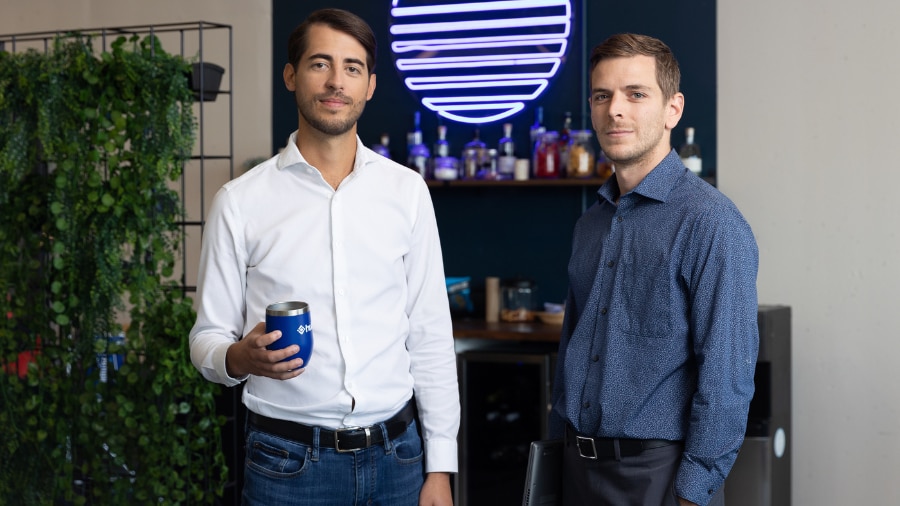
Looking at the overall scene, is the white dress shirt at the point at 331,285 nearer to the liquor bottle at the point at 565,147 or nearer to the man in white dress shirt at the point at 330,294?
the man in white dress shirt at the point at 330,294

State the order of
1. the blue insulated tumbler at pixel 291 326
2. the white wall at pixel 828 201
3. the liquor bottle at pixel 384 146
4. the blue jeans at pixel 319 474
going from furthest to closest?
1. the liquor bottle at pixel 384 146
2. the white wall at pixel 828 201
3. the blue jeans at pixel 319 474
4. the blue insulated tumbler at pixel 291 326

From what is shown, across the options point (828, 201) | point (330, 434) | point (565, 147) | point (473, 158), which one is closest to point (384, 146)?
point (473, 158)

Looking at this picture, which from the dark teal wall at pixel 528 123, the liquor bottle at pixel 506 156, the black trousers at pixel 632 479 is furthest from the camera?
the liquor bottle at pixel 506 156

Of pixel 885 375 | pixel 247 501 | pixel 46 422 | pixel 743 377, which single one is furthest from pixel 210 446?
pixel 885 375

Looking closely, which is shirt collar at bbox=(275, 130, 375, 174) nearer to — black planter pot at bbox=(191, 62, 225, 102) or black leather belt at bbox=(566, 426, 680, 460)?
black leather belt at bbox=(566, 426, 680, 460)

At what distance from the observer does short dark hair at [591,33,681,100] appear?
5.79 ft

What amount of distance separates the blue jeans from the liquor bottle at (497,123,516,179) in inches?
107

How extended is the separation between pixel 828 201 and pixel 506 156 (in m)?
1.39

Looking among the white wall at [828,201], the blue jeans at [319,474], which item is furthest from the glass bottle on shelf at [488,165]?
the blue jeans at [319,474]

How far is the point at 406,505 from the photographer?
188 cm

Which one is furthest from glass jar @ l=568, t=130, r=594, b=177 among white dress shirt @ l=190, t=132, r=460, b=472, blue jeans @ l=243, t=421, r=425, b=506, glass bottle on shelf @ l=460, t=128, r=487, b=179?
blue jeans @ l=243, t=421, r=425, b=506

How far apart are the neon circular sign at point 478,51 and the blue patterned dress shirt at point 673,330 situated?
8.92 feet

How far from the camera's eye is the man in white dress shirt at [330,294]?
182 cm

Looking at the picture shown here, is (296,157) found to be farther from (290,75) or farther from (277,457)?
(277,457)
